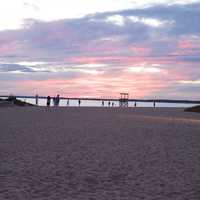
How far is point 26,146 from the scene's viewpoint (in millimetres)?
15594

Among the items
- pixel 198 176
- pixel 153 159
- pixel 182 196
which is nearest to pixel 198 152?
pixel 153 159

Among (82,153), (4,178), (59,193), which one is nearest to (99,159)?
(82,153)

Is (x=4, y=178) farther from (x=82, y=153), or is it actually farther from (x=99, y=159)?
(x=82, y=153)

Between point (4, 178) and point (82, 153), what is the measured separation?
4.36 m

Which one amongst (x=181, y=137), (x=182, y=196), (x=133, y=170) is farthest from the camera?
(x=181, y=137)

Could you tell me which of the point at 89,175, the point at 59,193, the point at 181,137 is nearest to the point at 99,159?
the point at 89,175

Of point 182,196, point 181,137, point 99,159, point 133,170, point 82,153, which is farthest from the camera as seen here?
point 181,137

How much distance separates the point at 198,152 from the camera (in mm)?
14891

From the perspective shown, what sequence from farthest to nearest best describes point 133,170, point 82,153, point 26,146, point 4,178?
point 26,146
point 82,153
point 133,170
point 4,178

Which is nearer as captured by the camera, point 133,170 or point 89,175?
point 89,175

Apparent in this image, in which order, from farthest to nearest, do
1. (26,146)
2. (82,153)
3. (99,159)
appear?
(26,146), (82,153), (99,159)

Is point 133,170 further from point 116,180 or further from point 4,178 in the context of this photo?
point 4,178

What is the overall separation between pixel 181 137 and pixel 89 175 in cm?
1027

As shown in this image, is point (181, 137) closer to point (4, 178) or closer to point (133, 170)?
point (133, 170)
